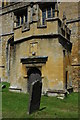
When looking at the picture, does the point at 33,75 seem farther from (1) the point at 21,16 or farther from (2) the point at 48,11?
(1) the point at 21,16

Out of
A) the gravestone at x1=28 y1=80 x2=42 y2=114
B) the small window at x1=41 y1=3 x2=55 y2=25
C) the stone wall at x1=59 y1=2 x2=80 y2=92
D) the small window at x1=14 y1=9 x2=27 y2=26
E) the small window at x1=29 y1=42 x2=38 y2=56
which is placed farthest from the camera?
the small window at x1=14 y1=9 x2=27 y2=26

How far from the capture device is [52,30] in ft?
41.0

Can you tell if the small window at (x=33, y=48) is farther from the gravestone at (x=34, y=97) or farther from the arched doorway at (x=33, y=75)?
the gravestone at (x=34, y=97)

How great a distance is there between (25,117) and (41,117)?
0.61 m

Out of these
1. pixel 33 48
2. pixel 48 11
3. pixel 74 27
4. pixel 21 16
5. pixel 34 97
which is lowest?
pixel 34 97

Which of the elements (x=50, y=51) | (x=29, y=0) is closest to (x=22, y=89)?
(x=50, y=51)

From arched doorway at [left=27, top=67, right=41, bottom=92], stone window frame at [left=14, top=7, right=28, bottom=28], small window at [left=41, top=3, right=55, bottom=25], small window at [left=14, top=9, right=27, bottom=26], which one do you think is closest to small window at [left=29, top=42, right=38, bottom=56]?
arched doorway at [left=27, top=67, right=41, bottom=92]

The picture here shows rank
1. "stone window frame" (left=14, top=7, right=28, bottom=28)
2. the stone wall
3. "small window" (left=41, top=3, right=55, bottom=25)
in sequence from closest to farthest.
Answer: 1. the stone wall
2. "small window" (left=41, top=3, right=55, bottom=25)
3. "stone window frame" (left=14, top=7, right=28, bottom=28)

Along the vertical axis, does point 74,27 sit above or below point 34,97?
above

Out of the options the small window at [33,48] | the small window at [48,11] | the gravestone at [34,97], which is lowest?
the gravestone at [34,97]

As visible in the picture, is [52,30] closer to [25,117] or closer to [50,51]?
[50,51]

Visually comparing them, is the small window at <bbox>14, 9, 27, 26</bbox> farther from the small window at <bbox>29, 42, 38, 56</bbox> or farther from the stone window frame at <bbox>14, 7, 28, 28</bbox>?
the small window at <bbox>29, 42, 38, 56</bbox>

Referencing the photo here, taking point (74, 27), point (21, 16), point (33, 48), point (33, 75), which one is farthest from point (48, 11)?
point (33, 75)

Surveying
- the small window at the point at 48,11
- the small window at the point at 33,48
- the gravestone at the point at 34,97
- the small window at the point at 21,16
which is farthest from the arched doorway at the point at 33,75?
the small window at the point at 21,16
